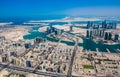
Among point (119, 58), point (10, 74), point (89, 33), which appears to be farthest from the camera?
point (89, 33)

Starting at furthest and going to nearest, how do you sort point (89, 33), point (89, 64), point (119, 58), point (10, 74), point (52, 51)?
1. point (89, 33)
2. point (52, 51)
3. point (119, 58)
4. point (89, 64)
5. point (10, 74)

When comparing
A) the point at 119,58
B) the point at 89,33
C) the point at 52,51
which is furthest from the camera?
the point at 89,33

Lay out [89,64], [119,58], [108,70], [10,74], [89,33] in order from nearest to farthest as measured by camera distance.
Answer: [10,74]
[108,70]
[89,64]
[119,58]
[89,33]

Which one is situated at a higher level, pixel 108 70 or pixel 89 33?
pixel 89 33

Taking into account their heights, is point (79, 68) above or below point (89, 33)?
below

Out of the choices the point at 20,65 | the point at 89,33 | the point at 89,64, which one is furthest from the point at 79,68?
the point at 89,33

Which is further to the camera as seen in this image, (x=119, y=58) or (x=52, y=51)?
(x=52, y=51)

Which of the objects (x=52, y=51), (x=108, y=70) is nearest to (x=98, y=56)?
(x=108, y=70)

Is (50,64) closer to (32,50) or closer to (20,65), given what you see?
(20,65)

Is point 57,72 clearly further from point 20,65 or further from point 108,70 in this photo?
point 108,70
